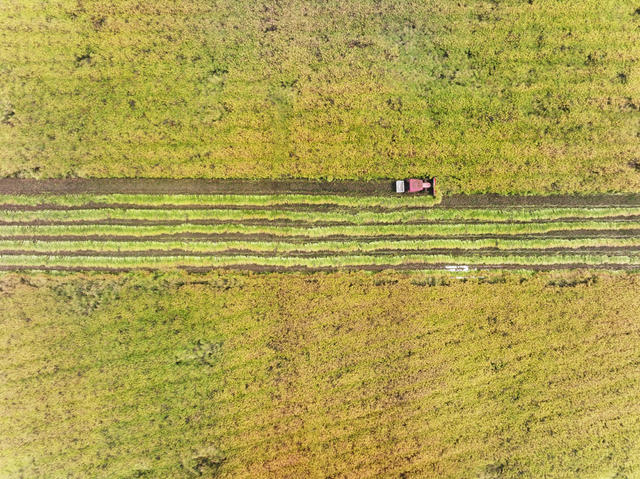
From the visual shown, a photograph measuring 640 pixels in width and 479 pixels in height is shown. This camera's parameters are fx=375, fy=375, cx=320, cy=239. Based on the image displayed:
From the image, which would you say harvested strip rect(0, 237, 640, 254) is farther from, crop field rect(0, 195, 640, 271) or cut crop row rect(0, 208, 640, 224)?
cut crop row rect(0, 208, 640, 224)

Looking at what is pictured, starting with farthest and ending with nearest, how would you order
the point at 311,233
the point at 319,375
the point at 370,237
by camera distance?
the point at 370,237, the point at 311,233, the point at 319,375

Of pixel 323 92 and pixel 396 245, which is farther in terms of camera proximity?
pixel 323 92

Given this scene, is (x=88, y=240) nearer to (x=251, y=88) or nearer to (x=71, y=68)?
(x=71, y=68)

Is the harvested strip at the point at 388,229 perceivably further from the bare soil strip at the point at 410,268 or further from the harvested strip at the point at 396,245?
the bare soil strip at the point at 410,268

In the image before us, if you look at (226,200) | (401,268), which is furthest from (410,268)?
(226,200)

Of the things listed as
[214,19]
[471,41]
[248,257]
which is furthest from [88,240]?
[471,41]

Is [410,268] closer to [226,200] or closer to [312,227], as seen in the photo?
[312,227]
